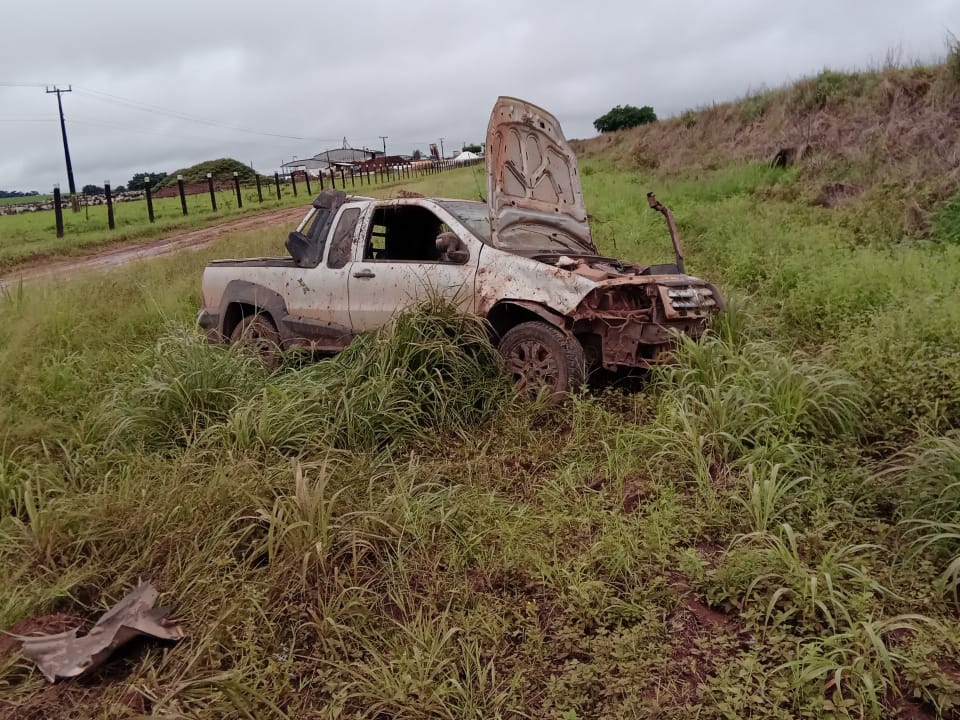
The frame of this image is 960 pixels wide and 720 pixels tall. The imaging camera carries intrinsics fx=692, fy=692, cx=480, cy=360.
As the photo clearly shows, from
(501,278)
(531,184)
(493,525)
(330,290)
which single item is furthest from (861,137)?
(493,525)

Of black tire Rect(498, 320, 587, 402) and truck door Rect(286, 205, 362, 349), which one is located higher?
truck door Rect(286, 205, 362, 349)

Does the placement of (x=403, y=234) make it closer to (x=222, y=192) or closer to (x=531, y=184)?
(x=531, y=184)

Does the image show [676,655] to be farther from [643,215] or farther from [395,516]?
[643,215]

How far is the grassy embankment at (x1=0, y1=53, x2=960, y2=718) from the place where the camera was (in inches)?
98.2

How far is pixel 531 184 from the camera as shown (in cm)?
595

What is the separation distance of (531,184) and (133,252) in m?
13.9

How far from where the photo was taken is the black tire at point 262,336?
559 cm

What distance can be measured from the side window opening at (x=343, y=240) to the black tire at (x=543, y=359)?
1712mm

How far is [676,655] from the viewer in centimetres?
259

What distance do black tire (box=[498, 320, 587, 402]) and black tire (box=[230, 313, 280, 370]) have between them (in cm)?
196

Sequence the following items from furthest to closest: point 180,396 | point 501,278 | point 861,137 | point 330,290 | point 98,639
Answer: point 861,137 → point 330,290 → point 501,278 → point 180,396 → point 98,639

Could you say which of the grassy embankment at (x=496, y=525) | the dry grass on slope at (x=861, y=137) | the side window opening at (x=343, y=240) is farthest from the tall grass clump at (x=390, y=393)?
the dry grass on slope at (x=861, y=137)

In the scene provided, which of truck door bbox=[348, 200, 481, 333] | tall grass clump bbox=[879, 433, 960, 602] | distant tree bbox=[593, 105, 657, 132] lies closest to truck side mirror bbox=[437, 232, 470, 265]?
truck door bbox=[348, 200, 481, 333]

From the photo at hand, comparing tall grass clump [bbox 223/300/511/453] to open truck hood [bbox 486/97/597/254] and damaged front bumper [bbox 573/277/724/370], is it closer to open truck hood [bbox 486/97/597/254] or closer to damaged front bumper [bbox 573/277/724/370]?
damaged front bumper [bbox 573/277/724/370]
